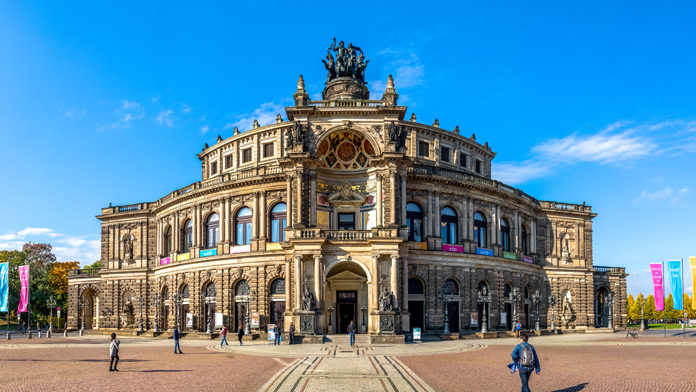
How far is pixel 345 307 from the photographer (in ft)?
188

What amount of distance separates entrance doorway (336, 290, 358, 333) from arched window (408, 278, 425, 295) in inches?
232

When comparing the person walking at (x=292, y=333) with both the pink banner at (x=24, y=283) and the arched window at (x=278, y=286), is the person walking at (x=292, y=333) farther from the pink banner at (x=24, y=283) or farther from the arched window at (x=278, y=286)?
the pink banner at (x=24, y=283)

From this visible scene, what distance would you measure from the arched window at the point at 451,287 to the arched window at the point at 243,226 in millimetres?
20147

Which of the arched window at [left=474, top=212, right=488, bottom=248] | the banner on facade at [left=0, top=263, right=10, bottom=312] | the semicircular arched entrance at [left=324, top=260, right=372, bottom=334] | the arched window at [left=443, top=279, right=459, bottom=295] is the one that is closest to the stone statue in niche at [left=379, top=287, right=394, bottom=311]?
the semicircular arched entrance at [left=324, top=260, right=372, bottom=334]

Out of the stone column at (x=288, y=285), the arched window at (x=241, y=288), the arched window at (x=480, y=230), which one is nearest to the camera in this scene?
the stone column at (x=288, y=285)

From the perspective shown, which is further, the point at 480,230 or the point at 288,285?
the point at 480,230

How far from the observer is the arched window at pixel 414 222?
60562mm

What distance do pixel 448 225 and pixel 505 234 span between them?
9.19 meters

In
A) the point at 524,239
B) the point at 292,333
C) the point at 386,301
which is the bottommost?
the point at 292,333

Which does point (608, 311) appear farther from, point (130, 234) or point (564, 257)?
point (130, 234)

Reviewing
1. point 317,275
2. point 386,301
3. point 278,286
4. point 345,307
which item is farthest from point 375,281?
point 278,286

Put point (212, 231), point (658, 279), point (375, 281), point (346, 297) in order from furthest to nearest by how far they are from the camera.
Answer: point (658, 279), point (212, 231), point (346, 297), point (375, 281)

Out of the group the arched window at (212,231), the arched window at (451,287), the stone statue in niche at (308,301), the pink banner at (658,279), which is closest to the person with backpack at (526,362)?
the stone statue in niche at (308,301)

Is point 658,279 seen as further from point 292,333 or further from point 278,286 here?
point 292,333
